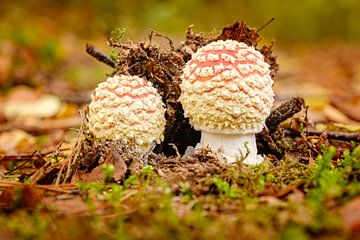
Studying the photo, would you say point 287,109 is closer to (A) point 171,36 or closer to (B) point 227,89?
(B) point 227,89

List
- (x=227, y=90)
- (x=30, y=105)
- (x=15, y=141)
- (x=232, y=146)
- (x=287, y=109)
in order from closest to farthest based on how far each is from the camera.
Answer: (x=227, y=90), (x=232, y=146), (x=287, y=109), (x=15, y=141), (x=30, y=105)

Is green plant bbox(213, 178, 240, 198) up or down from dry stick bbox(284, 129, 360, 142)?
down

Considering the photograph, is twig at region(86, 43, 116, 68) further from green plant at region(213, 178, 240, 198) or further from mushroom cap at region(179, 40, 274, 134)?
green plant at region(213, 178, 240, 198)

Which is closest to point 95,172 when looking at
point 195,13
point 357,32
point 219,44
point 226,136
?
point 226,136

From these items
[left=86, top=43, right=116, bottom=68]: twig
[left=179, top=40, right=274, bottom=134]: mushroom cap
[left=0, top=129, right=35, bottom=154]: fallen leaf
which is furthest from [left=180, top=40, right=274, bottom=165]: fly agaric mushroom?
[left=0, top=129, right=35, bottom=154]: fallen leaf

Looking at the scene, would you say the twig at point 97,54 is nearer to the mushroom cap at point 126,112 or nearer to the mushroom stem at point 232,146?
the mushroom cap at point 126,112

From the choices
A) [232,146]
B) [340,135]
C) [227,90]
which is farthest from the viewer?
[340,135]

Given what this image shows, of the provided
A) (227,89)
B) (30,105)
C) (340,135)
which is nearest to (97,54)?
(227,89)
